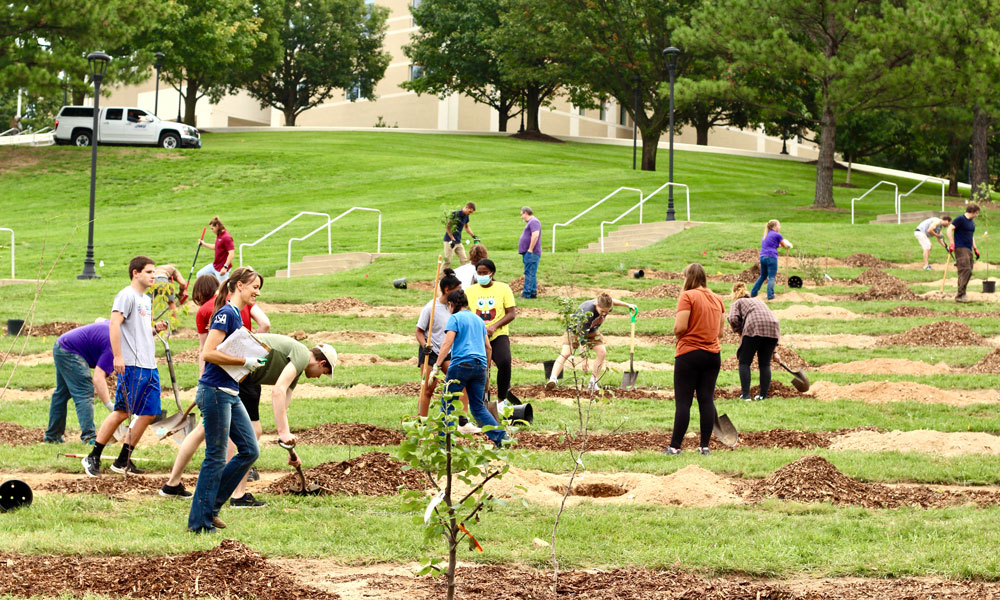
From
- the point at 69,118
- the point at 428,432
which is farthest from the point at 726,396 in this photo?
the point at 69,118

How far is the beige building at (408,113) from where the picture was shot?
74.4 meters

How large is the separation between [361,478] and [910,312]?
13587mm

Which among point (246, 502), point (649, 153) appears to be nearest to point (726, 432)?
point (246, 502)

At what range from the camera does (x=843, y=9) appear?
1310 inches

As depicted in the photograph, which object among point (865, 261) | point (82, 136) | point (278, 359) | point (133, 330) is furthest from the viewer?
point (82, 136)

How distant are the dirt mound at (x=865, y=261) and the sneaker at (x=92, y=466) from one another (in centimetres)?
2007

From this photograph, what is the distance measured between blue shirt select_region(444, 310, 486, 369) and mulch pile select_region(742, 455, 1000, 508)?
2.63 metres

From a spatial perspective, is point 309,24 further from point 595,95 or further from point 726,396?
point 726,396

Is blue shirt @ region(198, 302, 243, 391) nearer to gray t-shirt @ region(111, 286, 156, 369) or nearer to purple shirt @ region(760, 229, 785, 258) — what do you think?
gray t-shirt @ region(111, 286, 156, 369)

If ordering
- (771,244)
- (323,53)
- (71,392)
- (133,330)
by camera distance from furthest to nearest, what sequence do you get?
(323,53) → (771,244) → (71,392) → (133,330)

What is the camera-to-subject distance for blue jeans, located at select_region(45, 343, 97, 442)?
1018 centimetres

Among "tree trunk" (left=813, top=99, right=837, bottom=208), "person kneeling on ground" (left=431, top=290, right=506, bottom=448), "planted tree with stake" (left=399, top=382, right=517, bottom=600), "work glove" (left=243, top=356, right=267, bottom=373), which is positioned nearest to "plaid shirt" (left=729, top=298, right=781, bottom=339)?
"person kneeling on ground" (left=431, top=290, right=506, bottom=448)

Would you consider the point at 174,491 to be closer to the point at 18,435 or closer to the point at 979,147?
the point at 18,435

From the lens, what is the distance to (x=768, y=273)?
839 inches
